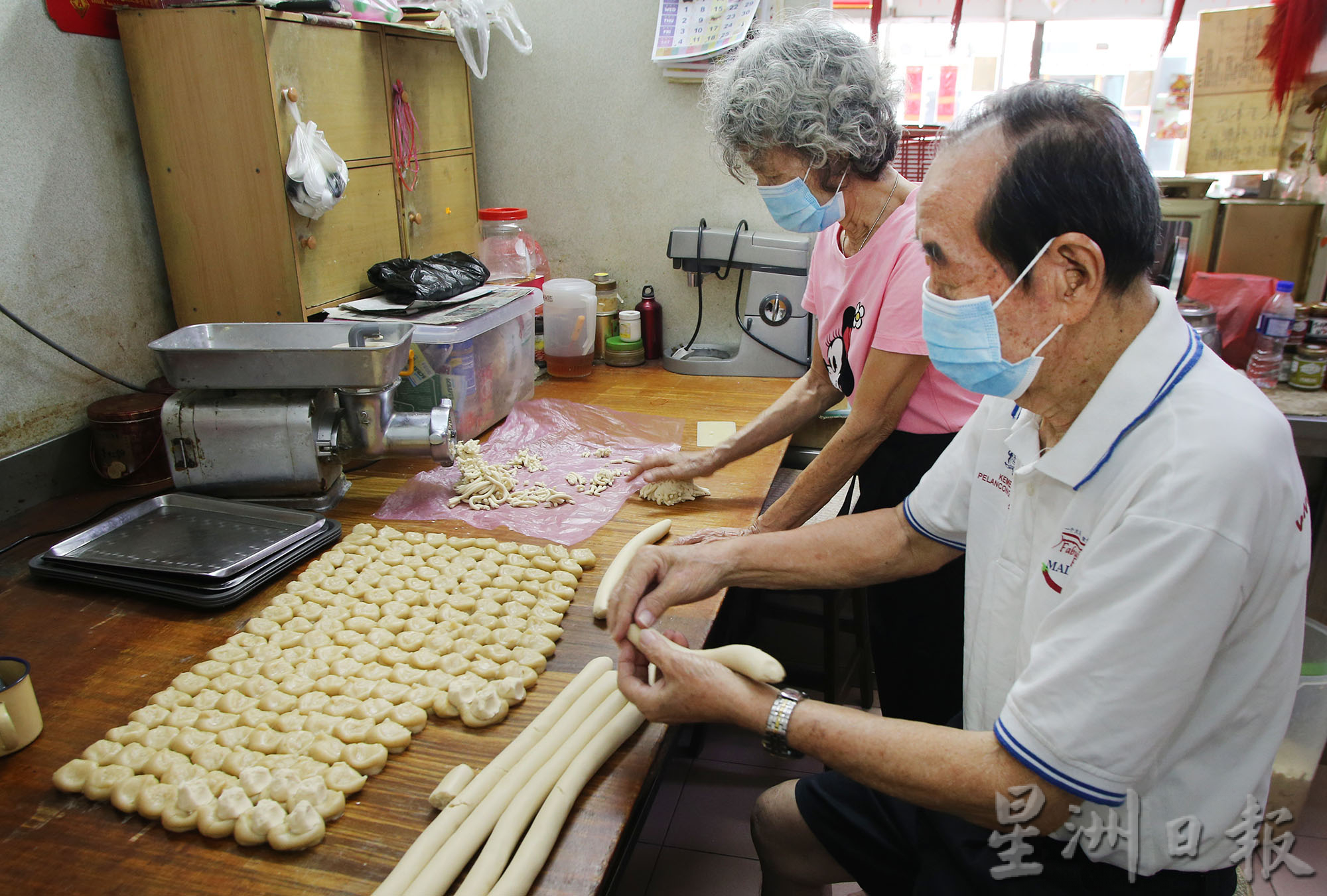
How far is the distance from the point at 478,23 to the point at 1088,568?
3.18 meters

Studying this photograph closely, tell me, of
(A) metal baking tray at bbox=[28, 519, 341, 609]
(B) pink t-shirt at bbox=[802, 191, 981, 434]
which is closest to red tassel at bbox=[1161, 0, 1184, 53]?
(B) pink t-shirt at bbox=[802, 191, 981, 434]

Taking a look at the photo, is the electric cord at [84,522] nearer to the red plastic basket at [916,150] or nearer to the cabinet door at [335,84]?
the cabinet door at [335,84]

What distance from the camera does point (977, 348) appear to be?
4.07 ft

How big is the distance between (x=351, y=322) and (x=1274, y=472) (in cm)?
227

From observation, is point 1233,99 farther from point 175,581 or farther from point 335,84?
point 175,581

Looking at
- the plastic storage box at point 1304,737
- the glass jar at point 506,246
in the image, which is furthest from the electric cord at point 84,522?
the plastic storage box at point 1304,737

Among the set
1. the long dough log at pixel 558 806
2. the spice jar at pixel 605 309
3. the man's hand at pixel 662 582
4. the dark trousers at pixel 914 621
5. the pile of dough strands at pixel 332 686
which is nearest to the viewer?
the long dough log at pixel 558 806

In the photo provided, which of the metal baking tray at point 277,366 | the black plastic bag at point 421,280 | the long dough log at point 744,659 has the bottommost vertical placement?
the long dough log at point 744,659

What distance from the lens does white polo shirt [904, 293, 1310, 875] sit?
1015mm

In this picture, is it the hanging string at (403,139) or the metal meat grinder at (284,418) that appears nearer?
the metal meat grinder at (284,418)

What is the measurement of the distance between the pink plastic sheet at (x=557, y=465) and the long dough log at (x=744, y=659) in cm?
74

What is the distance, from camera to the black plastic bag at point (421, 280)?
2.76 meters

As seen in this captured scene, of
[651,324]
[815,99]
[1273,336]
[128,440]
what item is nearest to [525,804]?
[815,99]

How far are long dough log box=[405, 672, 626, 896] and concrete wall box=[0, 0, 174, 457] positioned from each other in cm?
188
